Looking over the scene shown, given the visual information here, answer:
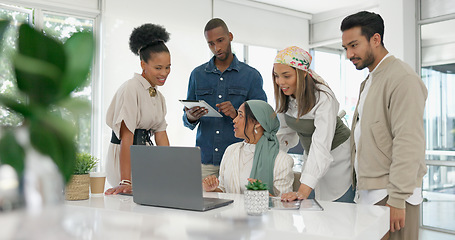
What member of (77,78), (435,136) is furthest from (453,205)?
(77,78)

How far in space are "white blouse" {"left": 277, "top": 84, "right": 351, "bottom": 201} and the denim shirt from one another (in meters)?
0.52

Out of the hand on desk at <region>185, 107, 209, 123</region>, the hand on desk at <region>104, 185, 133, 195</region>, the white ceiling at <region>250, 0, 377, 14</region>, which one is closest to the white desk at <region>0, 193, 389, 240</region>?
the hand on desk at <region>104, 185, 133, 195</region>

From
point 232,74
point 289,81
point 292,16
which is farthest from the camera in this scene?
point 292,16

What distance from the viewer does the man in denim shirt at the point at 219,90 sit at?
2.82m

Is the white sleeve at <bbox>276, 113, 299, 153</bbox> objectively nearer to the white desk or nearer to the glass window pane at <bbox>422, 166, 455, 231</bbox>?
the white desk

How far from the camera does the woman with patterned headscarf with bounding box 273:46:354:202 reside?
1999mm

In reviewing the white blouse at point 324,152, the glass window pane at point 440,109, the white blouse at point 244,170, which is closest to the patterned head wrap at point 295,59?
the white blouse at point 324,152

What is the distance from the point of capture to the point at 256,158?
218cm

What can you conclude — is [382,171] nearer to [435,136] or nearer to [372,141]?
[372,141]

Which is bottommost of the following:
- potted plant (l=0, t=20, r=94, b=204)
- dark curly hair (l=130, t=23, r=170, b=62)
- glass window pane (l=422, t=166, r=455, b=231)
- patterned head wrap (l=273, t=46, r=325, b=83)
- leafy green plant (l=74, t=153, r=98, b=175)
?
glass window pane (l=422, t=166, r=455, b=231)

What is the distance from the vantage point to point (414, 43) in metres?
5.16

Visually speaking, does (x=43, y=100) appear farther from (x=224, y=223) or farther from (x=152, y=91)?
(x=152, y=91)

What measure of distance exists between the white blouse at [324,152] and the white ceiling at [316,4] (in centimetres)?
423

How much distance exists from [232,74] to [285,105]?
74 cm
